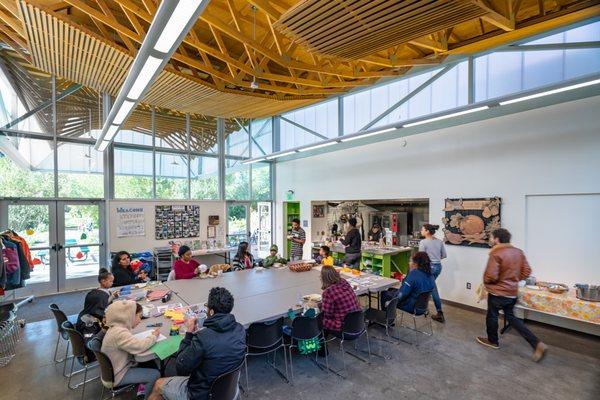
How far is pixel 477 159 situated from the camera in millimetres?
5230

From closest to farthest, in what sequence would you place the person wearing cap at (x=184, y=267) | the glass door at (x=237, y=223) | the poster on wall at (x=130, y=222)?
1. the person wearing cap at (x=184, y=267)
2. the poster on wall at (x=130, y=222)
3. the glass door at (x=237, y=223)

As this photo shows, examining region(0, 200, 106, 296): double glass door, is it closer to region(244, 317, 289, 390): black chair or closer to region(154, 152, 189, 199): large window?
region(154, 152, 189, 199): large window

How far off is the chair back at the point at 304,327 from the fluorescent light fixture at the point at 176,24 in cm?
281

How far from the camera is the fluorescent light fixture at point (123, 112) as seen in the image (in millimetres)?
3729

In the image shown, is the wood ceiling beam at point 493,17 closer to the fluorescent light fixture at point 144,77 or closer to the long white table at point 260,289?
the fluorescent light fixture at point 144,77

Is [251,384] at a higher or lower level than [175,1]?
lower

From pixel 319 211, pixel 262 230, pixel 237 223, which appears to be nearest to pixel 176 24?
pixel 319 211

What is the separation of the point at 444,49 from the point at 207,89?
427 cm

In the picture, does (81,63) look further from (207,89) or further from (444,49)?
(444,49)

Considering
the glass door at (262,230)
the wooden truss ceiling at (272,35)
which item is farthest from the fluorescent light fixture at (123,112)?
the glass door at (262,230)

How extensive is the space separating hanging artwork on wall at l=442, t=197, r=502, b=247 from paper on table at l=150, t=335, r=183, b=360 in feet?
16.5

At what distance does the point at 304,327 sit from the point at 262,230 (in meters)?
6.98

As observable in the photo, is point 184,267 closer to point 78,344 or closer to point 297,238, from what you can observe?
point 78,344

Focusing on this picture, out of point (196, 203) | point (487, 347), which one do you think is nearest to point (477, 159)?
point (487, 347)
